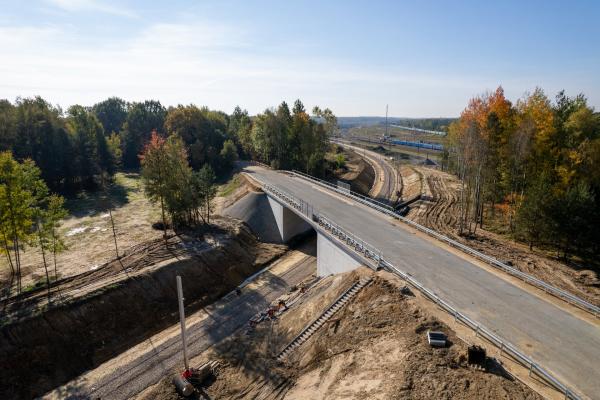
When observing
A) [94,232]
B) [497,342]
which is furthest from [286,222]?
[497,342]

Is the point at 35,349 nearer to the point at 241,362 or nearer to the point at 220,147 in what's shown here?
the point at 241,362

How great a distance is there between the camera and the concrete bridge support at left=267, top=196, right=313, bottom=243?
161 feet

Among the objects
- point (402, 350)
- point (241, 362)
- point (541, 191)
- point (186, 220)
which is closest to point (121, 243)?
point (186, 220)

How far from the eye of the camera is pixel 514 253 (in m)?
34.7

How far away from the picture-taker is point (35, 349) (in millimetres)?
25516

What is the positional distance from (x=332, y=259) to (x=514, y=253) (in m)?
19.8

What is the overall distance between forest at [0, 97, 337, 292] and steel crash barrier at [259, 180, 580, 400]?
17.4 meters

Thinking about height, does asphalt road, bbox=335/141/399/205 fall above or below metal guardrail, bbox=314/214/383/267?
below

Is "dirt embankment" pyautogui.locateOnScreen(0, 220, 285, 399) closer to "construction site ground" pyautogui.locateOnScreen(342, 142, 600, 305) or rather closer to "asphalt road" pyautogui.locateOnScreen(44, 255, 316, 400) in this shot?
"asphalt road" pyautogui.locateOnScreen(44, 255, 316, 400)

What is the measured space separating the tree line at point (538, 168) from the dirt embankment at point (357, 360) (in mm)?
22413

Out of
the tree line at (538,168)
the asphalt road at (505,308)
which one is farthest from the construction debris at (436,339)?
the tree line at (538,168)

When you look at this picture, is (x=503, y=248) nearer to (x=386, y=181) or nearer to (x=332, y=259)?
(x=332, y=259)

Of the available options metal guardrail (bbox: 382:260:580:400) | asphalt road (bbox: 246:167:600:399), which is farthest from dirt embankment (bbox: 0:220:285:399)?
metal guardrail (bbox: 382:260:580:400)

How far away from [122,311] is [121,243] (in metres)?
15.1
